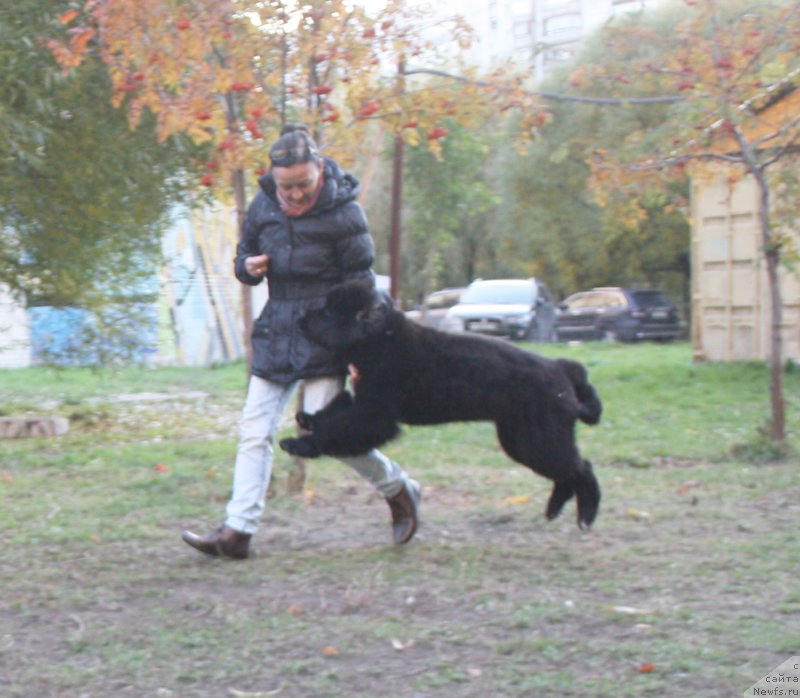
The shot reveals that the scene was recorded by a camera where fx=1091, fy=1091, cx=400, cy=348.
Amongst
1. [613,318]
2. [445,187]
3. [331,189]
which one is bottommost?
[613,318]

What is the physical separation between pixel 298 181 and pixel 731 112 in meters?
4.26

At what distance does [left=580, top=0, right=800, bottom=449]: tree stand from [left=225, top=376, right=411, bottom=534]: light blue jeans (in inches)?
170

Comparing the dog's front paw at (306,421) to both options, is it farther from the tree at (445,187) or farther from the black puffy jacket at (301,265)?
the tree at (445,187)

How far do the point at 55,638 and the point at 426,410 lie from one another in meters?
2.02

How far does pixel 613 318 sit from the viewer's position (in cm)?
2644

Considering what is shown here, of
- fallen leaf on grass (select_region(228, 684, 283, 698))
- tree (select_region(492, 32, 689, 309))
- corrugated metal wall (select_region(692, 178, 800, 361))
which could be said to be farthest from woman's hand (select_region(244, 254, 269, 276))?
tree (select_region(492, 32, 689, 309))

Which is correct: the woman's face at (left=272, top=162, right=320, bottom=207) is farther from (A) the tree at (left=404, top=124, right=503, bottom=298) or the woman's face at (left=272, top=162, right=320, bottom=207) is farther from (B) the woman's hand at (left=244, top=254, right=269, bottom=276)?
(A) the tree at (left=404, top=124, right=503, bottom=298)

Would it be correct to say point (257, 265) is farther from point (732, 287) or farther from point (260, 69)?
point (732, 287)

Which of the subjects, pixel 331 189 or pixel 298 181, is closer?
pixel 298 181

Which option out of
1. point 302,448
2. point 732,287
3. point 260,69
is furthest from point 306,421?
point 732,287

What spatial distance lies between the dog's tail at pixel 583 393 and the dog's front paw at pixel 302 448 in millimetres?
1417

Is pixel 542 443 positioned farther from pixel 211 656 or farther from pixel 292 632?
pixel 211 656

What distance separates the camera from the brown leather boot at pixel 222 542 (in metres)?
5.30

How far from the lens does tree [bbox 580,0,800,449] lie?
8.28m
